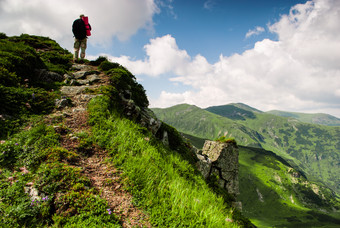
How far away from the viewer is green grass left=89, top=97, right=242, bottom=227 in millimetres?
4227

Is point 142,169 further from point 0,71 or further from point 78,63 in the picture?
point 78,63

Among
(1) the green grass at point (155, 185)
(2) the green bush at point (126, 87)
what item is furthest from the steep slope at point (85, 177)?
(2) the green bush at point (126, 87)

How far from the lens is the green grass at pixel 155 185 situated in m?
4.23

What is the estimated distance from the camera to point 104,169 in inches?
206

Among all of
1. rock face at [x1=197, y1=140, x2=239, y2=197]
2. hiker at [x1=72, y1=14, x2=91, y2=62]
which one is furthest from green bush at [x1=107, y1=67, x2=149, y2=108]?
rock face at [x1=197, y1=140, x2=239, y2=197]

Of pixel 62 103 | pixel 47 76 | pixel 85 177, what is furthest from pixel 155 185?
pixel 47 76

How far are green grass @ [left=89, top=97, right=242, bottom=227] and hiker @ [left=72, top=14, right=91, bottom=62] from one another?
14993 mm

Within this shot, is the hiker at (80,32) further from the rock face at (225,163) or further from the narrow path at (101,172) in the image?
the rock face at (225,163)

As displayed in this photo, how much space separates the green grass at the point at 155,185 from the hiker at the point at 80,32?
49.2 ft

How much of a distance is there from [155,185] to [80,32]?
63.9 ft

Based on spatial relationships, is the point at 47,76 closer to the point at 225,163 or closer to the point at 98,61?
the point at 98,61

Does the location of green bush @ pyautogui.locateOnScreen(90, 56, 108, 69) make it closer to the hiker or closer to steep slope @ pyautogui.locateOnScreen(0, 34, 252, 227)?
the hiker

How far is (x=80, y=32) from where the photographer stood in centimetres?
1792

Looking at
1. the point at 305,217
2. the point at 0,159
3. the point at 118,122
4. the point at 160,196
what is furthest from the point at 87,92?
the point at 305,217
